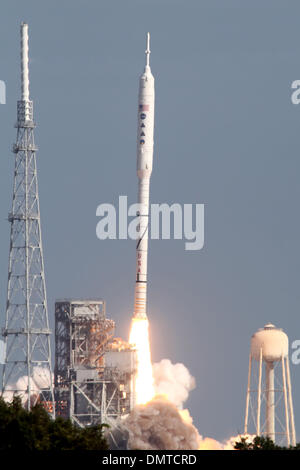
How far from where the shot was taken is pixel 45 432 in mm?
140125

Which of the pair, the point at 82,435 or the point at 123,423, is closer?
the point at 82,435

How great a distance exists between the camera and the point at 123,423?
198125 mm
